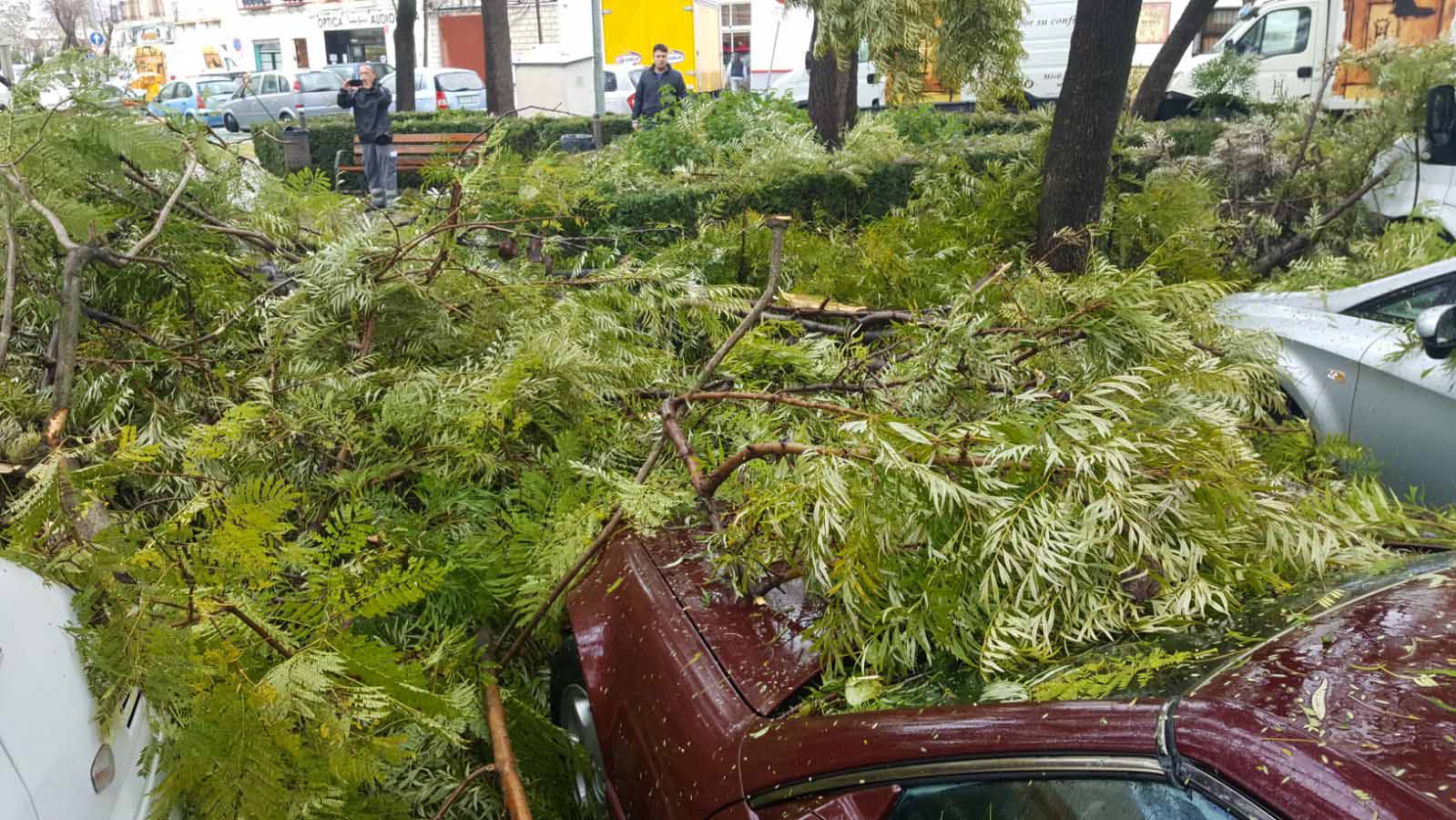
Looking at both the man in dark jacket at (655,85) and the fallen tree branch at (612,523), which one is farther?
the man in dark jacket at (655,85)

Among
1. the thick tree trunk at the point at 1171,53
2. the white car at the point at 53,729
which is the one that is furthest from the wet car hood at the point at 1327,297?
the thick tree trunk at the point at 1171,53

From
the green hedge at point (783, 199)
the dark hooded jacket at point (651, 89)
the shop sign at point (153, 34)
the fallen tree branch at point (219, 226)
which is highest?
the shop sign at point (153, 34)

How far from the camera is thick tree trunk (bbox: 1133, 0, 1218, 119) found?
13211 mm

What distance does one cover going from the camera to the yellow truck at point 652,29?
33.7 meters

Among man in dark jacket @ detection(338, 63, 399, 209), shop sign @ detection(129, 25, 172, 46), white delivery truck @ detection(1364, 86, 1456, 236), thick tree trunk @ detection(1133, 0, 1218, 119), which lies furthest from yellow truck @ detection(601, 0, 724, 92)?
white delivery truck @ detection(1364, 86, 1456, 236)

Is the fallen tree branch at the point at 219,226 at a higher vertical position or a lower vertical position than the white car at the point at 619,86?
lower

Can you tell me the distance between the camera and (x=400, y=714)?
88.8 inches

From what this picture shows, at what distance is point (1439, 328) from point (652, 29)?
32631 millimetres

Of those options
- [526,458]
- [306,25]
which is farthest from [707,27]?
[526,458]

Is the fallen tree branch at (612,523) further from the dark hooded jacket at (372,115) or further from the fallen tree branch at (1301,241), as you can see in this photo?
the dark hooded jacket at (372,115)

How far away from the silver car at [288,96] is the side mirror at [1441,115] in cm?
2437

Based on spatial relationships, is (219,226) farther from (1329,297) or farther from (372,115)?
(372,115)

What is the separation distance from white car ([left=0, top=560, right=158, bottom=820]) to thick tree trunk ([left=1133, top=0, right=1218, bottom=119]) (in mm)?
13328

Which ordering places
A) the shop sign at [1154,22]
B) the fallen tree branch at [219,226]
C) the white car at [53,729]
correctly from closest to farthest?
the white car at [53,729], the fallen tree branch at [219,226], the shop sign at [1154,22]
